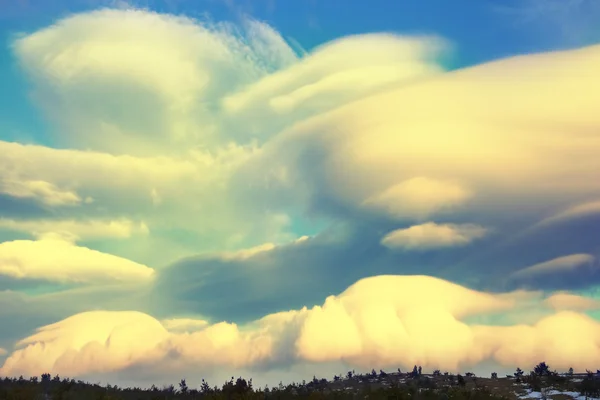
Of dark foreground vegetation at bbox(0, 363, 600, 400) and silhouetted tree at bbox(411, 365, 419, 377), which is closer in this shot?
dark foreground vegetation at bbox(0, 363, 600, 400)

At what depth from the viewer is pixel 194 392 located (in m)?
60.8

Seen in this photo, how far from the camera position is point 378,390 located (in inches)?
2019

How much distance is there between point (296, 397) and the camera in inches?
1949

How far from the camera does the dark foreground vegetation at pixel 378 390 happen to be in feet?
161

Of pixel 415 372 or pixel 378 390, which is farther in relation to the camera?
pixel 415 372

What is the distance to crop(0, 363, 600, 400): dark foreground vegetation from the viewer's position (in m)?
48.9

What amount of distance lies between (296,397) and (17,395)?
2395cm

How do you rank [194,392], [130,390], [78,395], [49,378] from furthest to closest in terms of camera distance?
[49,378] < [130,390] < [194,392] < [78,395]

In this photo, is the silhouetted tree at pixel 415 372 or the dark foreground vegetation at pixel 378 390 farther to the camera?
the silhouetted tree at pixel 415 372

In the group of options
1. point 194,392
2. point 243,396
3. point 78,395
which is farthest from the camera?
point 194,392

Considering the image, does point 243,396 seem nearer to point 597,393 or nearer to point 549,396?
point 549,396

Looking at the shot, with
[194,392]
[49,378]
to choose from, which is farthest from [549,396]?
[49,378]

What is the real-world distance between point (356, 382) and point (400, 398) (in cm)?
3214

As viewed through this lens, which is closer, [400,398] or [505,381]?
[400,398]
